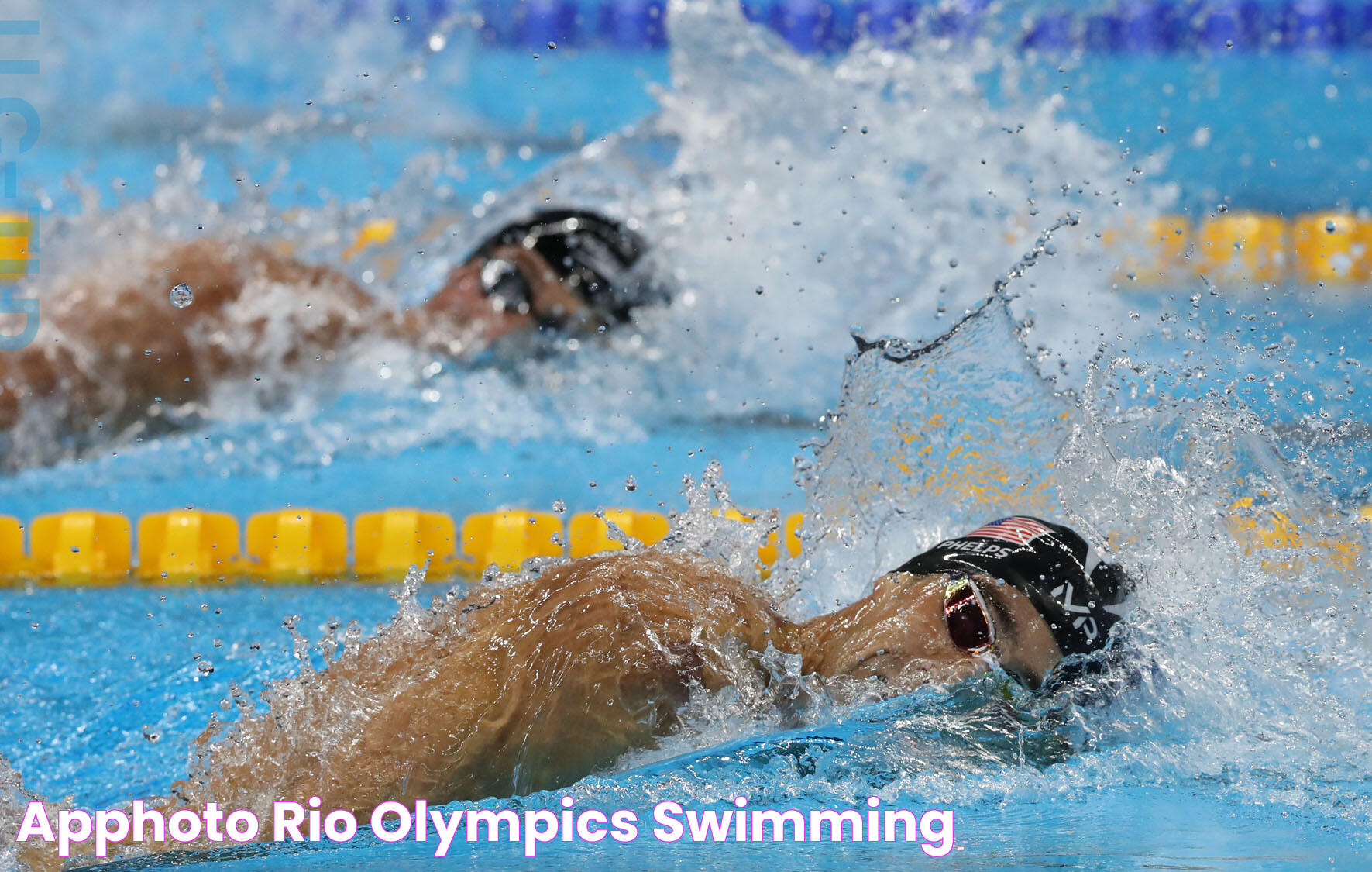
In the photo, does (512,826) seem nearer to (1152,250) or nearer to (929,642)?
(929,642)

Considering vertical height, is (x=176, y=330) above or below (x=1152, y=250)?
below

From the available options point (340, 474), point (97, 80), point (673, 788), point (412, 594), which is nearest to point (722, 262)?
point (340, 474)

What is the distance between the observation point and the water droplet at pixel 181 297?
140 inches

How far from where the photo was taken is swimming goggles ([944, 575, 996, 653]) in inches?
50.8

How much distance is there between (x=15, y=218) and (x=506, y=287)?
122 inches

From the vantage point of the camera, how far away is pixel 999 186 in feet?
14.7

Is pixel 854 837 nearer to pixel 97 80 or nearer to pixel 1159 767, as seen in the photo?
pixel 1159 767

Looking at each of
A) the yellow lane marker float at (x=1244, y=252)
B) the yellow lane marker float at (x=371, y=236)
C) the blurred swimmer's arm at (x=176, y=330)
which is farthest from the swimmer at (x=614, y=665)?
the yellow lane marker float at (x=1244, y=252)

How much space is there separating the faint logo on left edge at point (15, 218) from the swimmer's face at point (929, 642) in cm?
281

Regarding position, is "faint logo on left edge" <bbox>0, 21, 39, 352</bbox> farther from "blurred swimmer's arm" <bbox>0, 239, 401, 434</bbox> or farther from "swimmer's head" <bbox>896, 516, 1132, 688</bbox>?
"swimmer's head" <bbox>896, 516, 1132, 688</bbox>

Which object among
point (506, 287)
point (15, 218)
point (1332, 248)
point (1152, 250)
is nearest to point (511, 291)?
point (506, 287)

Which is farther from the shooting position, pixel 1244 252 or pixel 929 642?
pixel 1244 252

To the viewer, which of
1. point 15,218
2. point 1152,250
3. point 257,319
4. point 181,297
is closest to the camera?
point 181,297

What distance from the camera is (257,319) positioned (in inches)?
147
